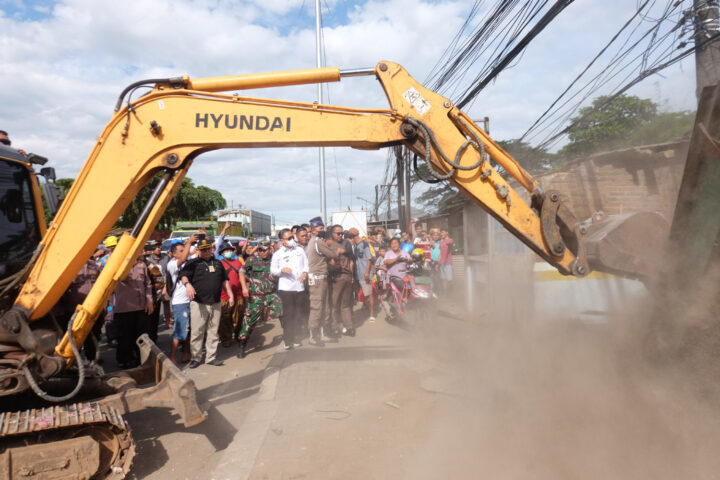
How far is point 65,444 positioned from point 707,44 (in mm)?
8636

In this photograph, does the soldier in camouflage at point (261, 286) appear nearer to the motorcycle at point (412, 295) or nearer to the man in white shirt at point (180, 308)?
the man in white shirt at point (180, 308)

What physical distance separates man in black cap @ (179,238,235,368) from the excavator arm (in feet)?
9.61

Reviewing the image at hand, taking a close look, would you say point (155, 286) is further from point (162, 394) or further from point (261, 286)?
point (162, 394)

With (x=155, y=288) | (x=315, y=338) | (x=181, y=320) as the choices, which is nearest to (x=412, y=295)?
(x=315, y=338)

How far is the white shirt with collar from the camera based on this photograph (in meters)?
7.84

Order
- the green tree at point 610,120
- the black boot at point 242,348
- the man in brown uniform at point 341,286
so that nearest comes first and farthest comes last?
the black boot at point 242,348 → the man in brown uniform at point 341,286 → the green tree at point 610,120

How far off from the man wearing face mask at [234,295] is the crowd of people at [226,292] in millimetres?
18

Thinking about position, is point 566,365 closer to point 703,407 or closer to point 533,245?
point 703,407

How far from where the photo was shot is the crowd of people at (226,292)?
6828 mm

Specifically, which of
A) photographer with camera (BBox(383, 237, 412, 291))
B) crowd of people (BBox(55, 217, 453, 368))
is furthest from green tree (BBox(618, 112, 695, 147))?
crowd of people (BBox(55, 217, 453, 368))

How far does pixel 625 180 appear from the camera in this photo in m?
7.62

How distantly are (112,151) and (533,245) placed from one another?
3.77 metres

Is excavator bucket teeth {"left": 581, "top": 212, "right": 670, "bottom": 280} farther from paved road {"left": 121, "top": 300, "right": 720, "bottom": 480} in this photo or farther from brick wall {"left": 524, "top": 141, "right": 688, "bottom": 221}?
brick wall {"left": 524, "top": 141, "right": 688, "bottom": 221}

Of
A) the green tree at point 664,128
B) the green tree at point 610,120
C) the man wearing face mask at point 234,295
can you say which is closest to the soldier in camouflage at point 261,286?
the man wearing face mask at point 234,295
